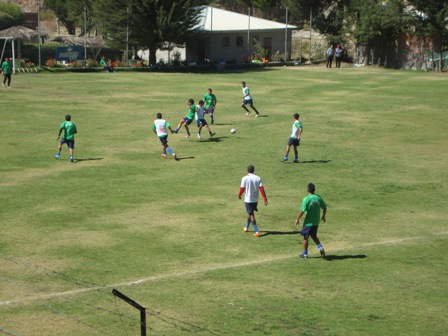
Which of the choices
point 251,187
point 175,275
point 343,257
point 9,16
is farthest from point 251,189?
point 9,16

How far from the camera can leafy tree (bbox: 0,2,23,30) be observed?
87.7 meters

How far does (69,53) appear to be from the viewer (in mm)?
65438

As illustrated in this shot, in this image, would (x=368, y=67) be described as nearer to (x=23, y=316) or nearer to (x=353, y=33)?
(x=353, y=33)

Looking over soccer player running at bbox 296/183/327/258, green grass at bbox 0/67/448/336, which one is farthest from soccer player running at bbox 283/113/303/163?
soccer player running at bbox 296/183/327/258

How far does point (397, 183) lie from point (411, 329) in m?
13.1

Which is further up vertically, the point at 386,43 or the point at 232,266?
the point at 386,43

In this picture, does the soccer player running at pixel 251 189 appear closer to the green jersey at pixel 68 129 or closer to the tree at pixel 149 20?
the green jersey at pixel 68 129

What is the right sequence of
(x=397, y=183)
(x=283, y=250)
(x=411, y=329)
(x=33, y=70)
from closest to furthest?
(x=411, y=329), (x=283, y=250), (x=397, y=183), (x=33, y=70)

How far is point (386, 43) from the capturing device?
236 feet

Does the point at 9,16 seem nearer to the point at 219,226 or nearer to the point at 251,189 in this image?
the point at 219,226

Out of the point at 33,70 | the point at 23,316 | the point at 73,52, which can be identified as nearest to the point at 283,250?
the point at 23,316

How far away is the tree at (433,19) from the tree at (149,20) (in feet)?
64.5

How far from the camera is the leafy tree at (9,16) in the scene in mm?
87688

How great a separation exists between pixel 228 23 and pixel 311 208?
61.0 metres
